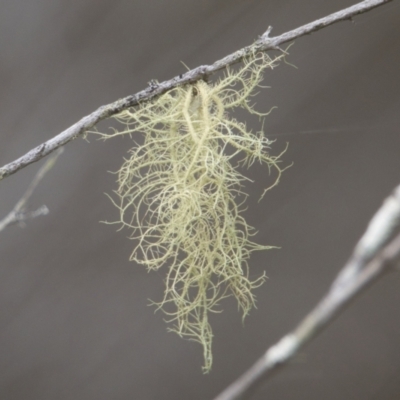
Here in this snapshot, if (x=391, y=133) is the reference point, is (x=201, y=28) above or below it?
above

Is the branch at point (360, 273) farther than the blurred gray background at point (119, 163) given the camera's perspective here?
No

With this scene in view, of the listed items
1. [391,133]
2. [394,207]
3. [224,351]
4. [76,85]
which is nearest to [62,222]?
[76,85]

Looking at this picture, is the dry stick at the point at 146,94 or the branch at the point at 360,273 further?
the dry stick at the point at 146,94

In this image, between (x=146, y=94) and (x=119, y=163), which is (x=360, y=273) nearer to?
(x=146, y=94)

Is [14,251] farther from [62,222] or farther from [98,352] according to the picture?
[98,352]

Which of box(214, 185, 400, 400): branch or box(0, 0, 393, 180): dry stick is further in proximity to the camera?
box(0, 0, 393, 180): dry stick

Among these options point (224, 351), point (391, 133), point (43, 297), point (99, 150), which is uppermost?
point (99, 150)

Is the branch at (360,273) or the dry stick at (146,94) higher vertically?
the dry stick at (146,94)

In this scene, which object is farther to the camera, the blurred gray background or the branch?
the blurred gray background

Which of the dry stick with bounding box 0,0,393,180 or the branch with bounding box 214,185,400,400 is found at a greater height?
the dry stick with bounding box 0,0,393,180

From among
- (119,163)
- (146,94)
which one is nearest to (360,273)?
(146,94)

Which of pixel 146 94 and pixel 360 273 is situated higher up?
pixel 146 94
